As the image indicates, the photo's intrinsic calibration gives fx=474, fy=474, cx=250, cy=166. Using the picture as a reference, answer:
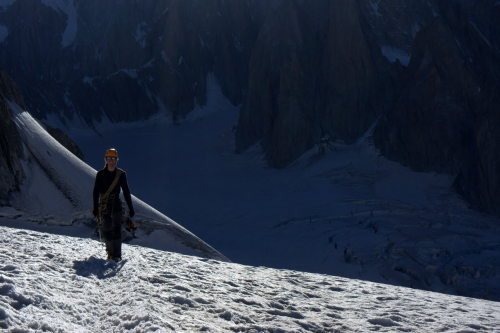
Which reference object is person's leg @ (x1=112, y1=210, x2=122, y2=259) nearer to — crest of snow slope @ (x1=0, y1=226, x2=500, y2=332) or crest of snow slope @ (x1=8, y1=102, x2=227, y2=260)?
crest of snow slope @ (x1=0, y1=226, x2=500, y2=332)

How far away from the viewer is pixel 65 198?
9.92m

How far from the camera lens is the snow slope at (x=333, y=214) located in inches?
560

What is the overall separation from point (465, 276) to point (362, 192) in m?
10.9

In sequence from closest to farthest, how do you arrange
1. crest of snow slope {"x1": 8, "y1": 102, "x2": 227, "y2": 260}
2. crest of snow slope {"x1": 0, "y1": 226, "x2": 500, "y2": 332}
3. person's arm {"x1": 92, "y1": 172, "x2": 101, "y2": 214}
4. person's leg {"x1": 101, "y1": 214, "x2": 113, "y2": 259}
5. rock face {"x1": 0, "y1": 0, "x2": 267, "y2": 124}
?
crest of snow slope {"x1": 0, "y1": 226, "x2": 500, "y2": 332} → person's leg {"x1": 101, "y1": 214, "x2": 113, "y2": 259} → person's arm {"x1": 92, "y1": 172, "x2": 101, "y2": 214} → crest of snow slope {"x1": 8, "y1": 102, "x2": 227, "y2": 260} → rock face {"x1": 0, "y1": 0, "x2": 267, "y2": 124}

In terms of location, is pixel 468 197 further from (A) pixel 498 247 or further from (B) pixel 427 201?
(A) pixel 498 247

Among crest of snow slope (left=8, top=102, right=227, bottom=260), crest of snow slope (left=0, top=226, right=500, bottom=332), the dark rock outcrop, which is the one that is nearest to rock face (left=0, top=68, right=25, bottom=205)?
crest of snow slope (left=8, top=102, right=227, bottom=260)

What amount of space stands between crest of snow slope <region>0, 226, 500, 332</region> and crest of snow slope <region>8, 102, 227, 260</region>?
3301 mm

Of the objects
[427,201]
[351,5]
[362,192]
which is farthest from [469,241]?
[351,5]

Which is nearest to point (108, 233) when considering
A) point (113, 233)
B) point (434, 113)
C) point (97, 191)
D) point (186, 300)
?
point (113, 233)

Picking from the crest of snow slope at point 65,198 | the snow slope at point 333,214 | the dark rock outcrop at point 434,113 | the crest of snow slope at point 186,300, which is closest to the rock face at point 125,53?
the snow slope at point 333,214

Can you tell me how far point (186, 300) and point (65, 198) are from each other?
6.47 m

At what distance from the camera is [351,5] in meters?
34.9

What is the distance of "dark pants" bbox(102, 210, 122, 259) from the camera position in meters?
5.83

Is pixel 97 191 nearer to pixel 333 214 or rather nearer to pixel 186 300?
pixel 186 300
